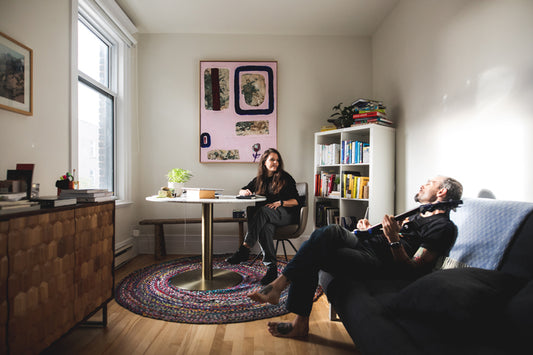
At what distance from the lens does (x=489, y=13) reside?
2051 millimetres

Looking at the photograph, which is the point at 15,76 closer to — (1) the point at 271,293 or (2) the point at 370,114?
(1) the point at 271,293

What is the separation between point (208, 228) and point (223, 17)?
2.45m

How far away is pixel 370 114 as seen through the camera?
333 centimetres

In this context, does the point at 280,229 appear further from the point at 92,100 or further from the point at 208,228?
the point at 92,100

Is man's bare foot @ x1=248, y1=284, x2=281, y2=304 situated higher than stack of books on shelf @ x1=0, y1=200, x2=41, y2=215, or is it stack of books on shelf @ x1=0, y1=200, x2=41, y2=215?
stack of books on shelf @ x1=0, y1=200, x2=41, y2=215

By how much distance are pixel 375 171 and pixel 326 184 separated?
2.13 ft

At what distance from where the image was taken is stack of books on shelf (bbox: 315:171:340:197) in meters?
3.71

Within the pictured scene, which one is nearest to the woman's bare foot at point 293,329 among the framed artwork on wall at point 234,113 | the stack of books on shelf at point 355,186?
the stack of books on shelf at point 355,186

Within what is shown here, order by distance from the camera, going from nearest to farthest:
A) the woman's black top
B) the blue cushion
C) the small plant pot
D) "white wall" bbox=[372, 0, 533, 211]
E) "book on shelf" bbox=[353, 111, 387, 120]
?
the blue cushion, "white wall" bbox=[372, 0, 533, 211], the small plant pot, the woman's black top, "book on shelf" bbox=[353, 111, 387, 120]

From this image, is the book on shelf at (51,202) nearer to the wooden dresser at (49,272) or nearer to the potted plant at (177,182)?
the wooden dresser at (49,272)

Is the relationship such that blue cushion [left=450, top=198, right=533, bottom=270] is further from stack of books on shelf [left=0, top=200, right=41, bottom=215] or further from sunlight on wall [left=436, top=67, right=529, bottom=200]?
stack of books on shelf [left=0, top=200, right=41, bottom=215]

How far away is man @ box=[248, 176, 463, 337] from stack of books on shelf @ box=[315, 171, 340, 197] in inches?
65.2

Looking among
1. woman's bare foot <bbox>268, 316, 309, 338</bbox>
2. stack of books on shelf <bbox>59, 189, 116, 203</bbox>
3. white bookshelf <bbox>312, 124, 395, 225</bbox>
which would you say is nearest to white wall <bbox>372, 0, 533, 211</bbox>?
white bookshelf <bbox>312, 124, 395, 225</bbox>

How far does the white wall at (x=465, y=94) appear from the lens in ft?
5.98
